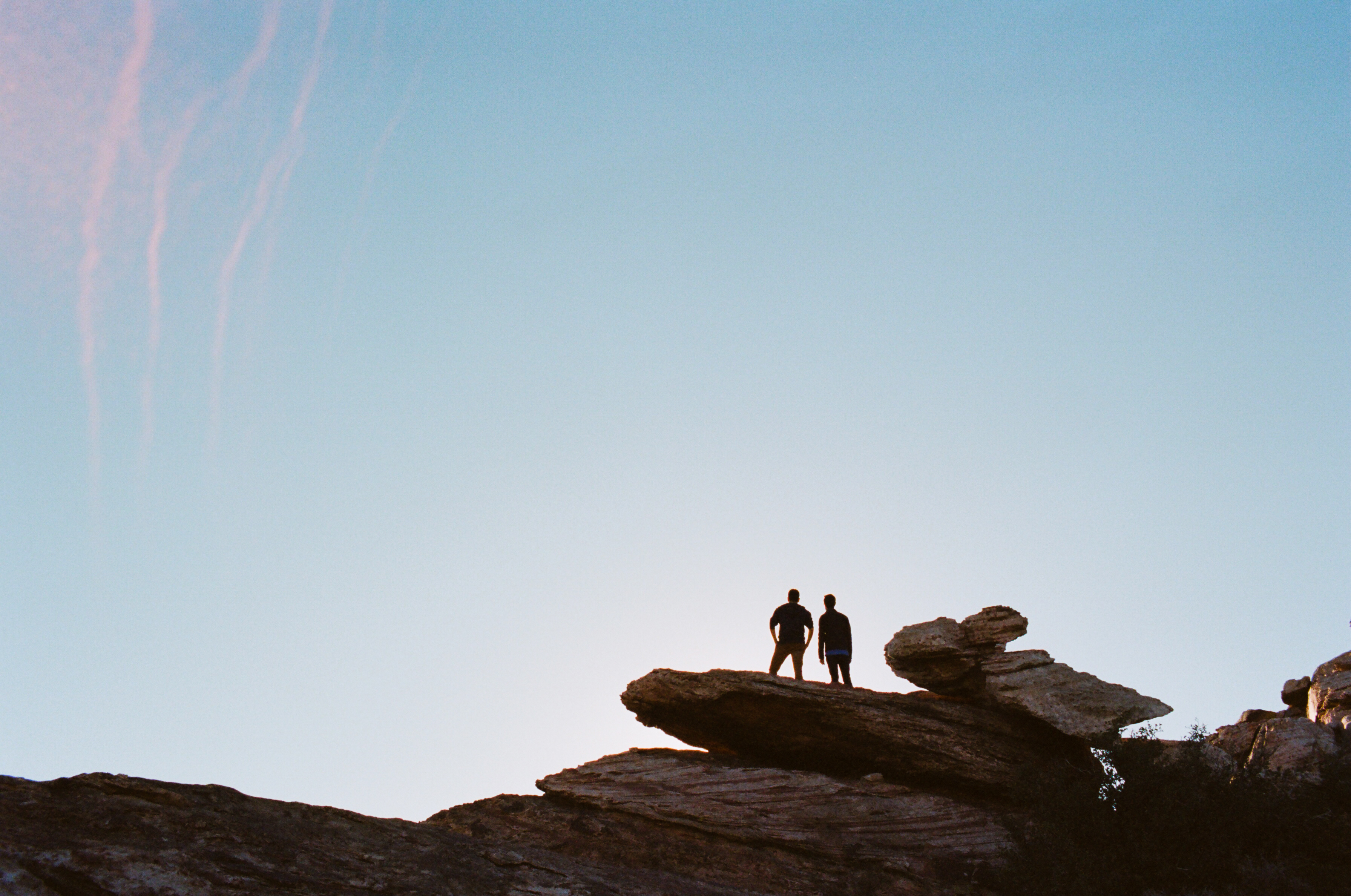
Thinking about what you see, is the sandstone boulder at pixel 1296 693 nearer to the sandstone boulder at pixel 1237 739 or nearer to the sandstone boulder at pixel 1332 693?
the sandstone boulder at pixel 1332 693

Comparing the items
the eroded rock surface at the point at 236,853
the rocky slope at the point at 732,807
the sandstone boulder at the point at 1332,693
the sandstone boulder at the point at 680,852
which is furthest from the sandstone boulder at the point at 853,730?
the sandstone boulder at the point at 1332,693

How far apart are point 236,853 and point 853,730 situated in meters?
15.3

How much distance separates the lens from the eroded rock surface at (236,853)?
14195 mm

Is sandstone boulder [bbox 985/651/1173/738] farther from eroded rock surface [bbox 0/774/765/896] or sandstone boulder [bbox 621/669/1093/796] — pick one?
eroded rock surface [bbox 0/774/765/896]

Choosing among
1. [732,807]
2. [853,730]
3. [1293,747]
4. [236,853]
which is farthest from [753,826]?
[1293,747]

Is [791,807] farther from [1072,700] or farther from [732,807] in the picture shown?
[1072,700]

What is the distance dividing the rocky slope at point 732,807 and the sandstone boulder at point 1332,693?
11 cm

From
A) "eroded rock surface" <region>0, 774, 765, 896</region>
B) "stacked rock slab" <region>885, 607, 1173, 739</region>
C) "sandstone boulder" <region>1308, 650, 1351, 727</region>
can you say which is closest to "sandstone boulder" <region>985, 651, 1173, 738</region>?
"stacked rock slab" <region>885, 607, 1173, 739</region>

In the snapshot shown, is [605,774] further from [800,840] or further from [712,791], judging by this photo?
[800,840]

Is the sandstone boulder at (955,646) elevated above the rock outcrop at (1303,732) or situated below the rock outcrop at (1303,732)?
above

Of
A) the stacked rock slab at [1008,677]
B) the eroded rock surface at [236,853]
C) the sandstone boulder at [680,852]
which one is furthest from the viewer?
the stacked rock slab at [1008,677]

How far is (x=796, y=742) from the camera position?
83.4 feet

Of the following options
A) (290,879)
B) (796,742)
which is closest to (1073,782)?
(796,742)

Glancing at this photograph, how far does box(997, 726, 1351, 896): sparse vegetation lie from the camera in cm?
2003
